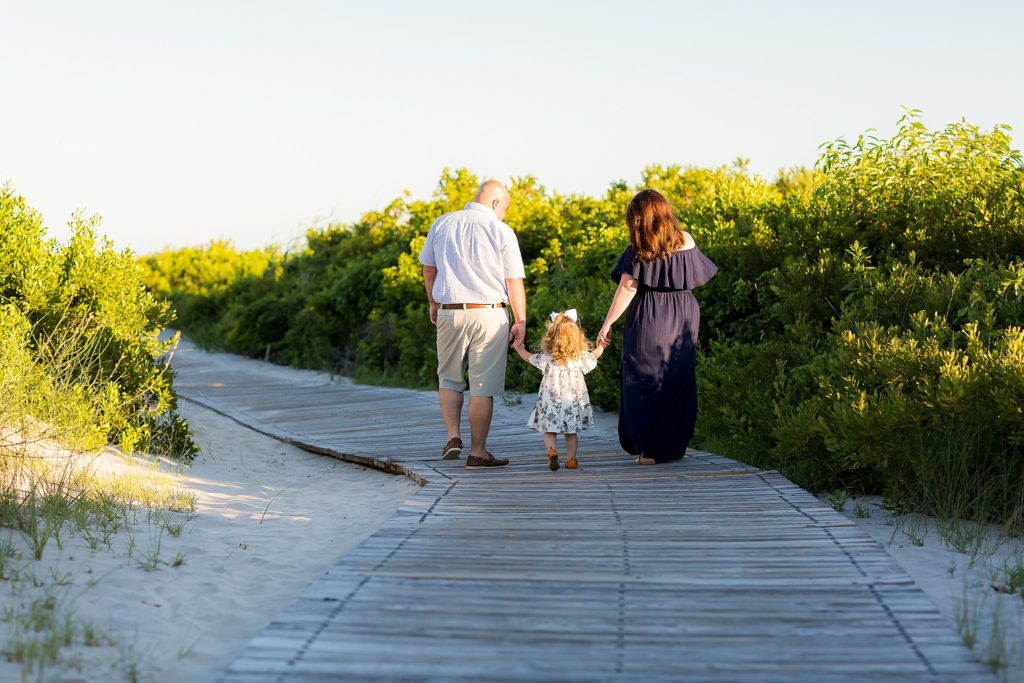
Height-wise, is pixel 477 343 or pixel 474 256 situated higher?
pixel 474 256

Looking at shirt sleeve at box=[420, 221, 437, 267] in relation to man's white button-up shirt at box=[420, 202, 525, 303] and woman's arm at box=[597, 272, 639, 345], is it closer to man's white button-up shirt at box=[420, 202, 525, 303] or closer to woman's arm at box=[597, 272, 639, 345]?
man's white button-up shirt at box=[420, 202, 525, 303]

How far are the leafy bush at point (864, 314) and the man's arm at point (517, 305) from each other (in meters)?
1.82

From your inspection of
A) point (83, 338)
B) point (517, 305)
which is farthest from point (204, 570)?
point (83, 338)

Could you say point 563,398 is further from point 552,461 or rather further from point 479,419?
point 479,419

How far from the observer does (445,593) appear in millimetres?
4039

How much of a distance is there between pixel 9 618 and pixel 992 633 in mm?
3687

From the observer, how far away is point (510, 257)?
6.87m

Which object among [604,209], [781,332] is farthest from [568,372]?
[604,209]

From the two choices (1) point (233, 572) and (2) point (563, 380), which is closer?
(1) point (233, 572)

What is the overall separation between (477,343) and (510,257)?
24.5 inches

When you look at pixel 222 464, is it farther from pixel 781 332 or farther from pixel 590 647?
pixel 590 647

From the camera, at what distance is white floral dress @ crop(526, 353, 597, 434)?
691 cm

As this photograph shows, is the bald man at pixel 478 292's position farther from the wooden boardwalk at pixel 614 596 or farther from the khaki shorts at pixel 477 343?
the wooden boardwalk at pixel 614 596

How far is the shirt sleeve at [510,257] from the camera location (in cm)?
686
